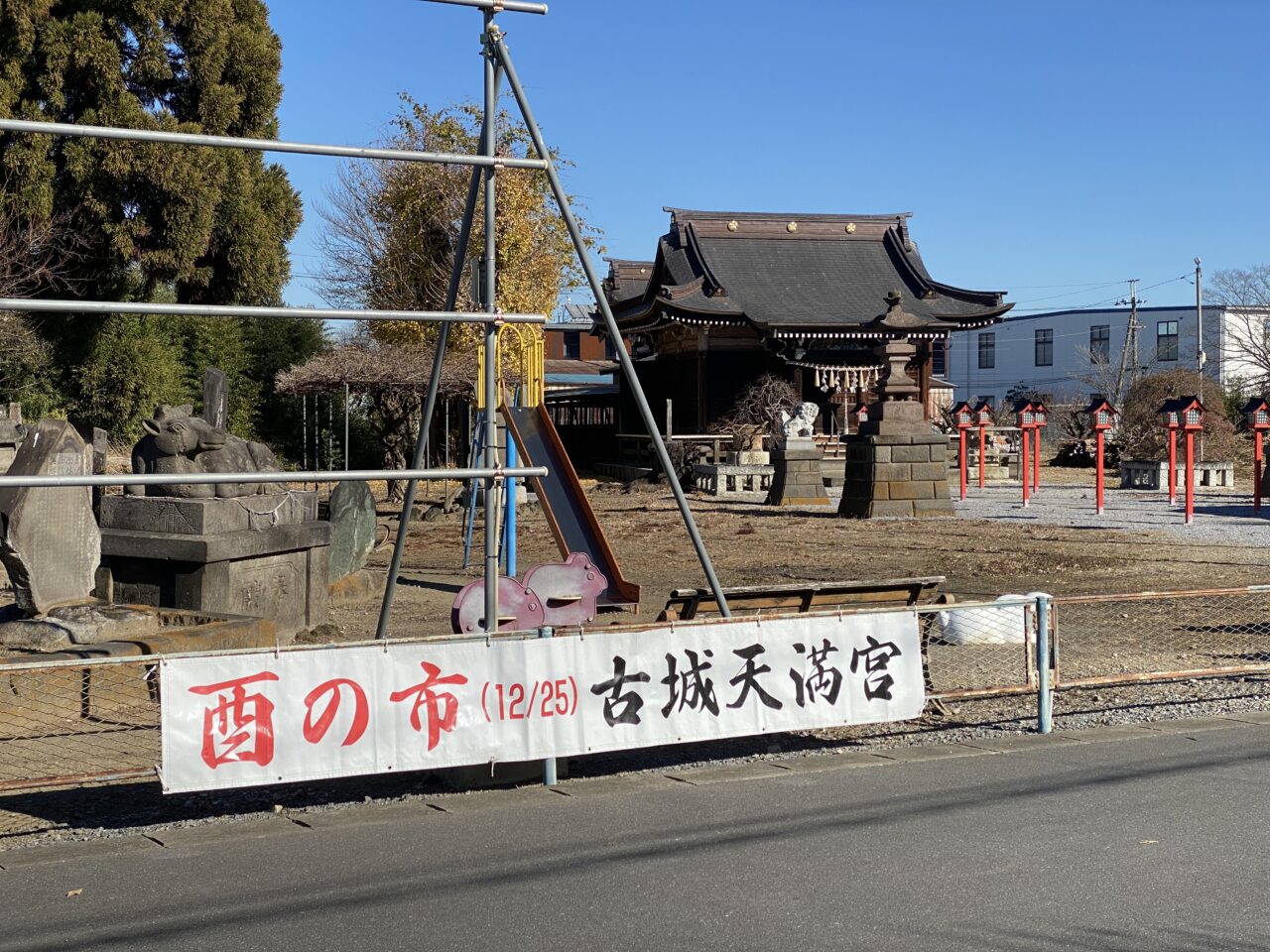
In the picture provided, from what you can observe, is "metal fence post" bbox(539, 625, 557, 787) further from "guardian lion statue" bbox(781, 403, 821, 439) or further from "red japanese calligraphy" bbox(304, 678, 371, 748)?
"guardian lion statue" bbox(781, 403, 821, 439)

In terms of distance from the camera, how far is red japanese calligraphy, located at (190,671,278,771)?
548cm

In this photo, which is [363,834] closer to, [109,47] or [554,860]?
[554,860]

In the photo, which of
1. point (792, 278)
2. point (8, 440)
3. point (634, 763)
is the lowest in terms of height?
point (634, 763)

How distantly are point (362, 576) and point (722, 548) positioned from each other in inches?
239

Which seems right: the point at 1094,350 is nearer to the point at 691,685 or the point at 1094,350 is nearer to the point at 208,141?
the point at 691,685

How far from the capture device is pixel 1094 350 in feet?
197

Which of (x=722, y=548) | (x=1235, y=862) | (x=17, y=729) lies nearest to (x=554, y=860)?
(x=1235, y=862)

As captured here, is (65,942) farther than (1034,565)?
No

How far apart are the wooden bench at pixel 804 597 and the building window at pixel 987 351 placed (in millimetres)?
60694

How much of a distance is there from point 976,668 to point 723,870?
15.1ft

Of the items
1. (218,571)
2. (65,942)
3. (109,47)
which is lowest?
(65,942)

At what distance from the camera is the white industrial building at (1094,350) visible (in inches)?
2088

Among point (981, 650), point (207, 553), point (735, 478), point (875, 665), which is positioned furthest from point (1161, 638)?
point (735, 478)

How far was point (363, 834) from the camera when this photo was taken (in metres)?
5.53
